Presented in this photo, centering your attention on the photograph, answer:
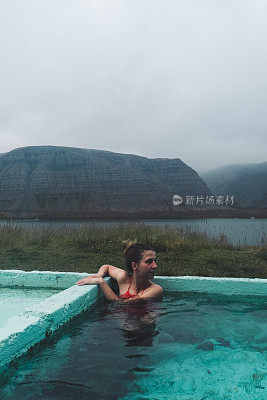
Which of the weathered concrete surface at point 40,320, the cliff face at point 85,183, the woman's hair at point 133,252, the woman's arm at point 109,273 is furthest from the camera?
the cliff face at point 85,183

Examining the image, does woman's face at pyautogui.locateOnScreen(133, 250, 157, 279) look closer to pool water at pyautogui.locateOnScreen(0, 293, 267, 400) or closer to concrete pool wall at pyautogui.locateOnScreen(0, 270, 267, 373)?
pool water at pyautogui.locateOnScreen(0, 293, 267, 400)

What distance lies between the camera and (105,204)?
8375 cm

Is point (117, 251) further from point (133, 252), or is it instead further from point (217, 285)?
point (133, 252)

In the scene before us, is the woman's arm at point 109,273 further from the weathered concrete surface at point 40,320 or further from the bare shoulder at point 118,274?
Answer: the weathered concrete surface at point 40,320

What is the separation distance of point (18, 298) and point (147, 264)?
162cm

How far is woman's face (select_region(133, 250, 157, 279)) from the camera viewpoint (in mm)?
3619

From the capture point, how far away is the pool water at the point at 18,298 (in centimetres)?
356

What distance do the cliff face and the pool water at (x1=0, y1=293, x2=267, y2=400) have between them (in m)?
67.8

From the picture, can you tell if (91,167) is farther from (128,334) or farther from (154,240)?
(128,334)

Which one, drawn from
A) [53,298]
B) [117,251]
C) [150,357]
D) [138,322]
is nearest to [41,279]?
[53,298]

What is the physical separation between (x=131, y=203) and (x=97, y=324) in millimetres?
80024

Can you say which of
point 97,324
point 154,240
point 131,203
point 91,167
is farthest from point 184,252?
point 91,167

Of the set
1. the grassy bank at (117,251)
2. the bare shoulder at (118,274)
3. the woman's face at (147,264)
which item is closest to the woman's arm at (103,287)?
the bare shoulder at (118,274)

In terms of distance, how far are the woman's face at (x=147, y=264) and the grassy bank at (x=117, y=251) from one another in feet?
9.97
